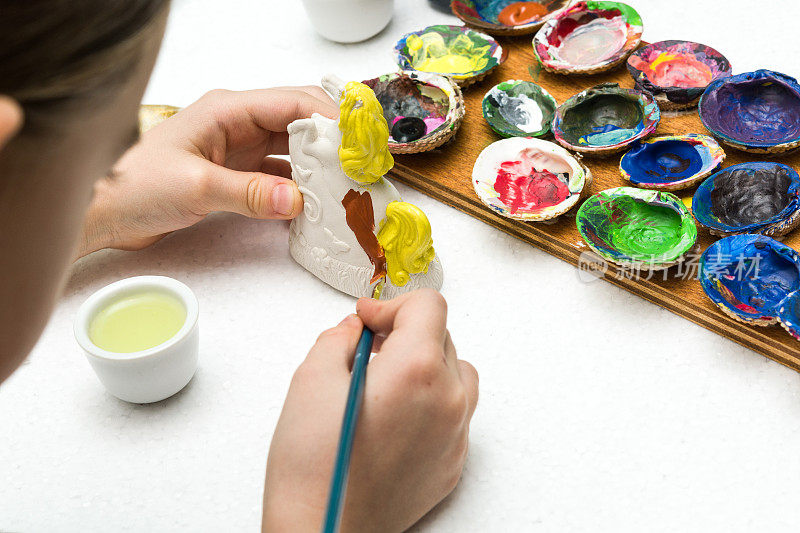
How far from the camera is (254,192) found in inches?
52.7

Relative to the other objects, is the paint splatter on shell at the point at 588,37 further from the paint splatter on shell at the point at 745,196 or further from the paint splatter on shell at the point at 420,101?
the paint splatter on shell at the point at 745,196

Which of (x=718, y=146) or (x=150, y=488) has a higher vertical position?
(x=718, y=146)

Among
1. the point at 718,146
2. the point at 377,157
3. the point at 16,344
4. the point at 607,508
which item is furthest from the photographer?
the point at 718,146

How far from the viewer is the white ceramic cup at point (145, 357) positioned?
1147 millimetres

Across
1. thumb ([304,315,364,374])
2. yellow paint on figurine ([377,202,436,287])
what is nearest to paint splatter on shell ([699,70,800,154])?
yellow paint on figurine ([377,202,436,287])

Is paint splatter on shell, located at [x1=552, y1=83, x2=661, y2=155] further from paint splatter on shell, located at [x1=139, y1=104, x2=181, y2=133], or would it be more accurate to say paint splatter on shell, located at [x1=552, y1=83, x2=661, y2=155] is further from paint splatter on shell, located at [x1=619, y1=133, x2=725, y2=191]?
paint splatter on shell, located at [x1=139, y1=104, x2=181, y2=133]

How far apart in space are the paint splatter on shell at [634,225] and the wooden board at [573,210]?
0.14 ft

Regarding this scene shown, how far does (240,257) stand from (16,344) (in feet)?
2.44

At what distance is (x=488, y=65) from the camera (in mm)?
1735

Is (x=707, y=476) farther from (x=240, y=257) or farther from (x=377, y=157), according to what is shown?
(x=240, y=257)

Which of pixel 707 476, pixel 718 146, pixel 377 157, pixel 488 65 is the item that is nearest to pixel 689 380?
pixel 707 476

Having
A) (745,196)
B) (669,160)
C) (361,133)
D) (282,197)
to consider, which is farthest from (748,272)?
(282,197)

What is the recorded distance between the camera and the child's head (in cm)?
56

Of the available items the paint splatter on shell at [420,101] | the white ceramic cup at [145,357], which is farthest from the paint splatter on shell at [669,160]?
the white ceramic cup at [145,357]
